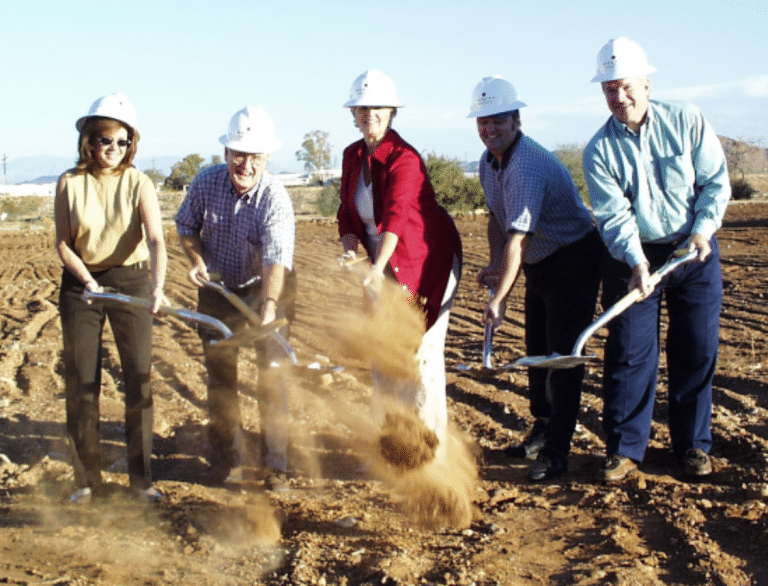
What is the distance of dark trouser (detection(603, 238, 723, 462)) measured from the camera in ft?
15.9

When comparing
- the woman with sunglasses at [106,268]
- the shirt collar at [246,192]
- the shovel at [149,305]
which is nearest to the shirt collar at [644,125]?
the shirt collar at [246,192]

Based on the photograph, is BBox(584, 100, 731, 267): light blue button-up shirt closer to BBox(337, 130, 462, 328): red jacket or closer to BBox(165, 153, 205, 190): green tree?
BBox(337, 130, 462, 328): red jacket

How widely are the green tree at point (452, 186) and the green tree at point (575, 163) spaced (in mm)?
3185

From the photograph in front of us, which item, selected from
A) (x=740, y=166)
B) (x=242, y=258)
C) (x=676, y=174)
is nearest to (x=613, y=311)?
(x=676, y=174)

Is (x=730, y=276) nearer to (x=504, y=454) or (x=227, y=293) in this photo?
(x=504, y=454)

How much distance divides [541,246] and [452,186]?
85.5 feet

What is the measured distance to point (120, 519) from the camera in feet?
15.7

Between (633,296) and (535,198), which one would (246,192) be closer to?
(535,198)

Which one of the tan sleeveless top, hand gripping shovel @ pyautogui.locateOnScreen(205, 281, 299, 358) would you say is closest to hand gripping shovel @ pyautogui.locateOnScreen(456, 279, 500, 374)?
hand gripping shovel @ pyautogui.locateOnScreen(205, 281, 299, 358)

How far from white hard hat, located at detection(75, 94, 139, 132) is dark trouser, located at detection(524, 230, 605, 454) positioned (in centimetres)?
233

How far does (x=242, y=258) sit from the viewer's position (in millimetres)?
5039

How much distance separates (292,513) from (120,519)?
0.92m

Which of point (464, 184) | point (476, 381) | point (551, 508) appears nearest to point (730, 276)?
point (476, 381)

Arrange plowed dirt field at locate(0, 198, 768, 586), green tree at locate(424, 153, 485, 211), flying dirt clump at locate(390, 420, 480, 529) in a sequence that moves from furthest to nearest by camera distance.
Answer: green tree at locate(424, 153, 485, 211) < flying dirt clump at locate(390, 420, 480, 529) < plowed dirt field at locate(0, 198, 768, 586)
